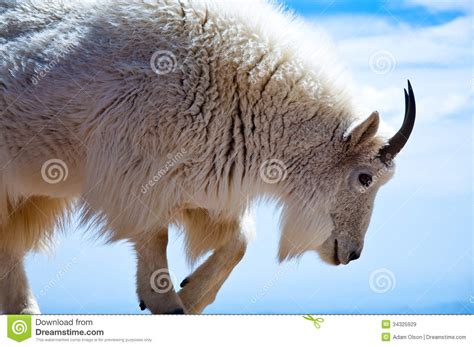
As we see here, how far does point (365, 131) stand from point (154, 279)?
2172mm

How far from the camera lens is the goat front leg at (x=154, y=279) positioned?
25.0 feet

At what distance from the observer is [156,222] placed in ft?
25.1

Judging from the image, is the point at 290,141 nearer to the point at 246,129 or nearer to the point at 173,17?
the point at 246,129

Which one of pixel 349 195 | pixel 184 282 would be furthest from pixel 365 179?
pixel 184 282

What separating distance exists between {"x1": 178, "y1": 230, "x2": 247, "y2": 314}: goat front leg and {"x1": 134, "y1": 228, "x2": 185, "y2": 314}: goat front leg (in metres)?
0.47

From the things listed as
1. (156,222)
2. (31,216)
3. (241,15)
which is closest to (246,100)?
(241,15)

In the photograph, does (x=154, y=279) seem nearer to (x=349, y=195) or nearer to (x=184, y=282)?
(x=184, y=282)

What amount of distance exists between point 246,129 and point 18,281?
120 inches

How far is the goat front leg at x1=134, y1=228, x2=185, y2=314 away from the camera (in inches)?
300

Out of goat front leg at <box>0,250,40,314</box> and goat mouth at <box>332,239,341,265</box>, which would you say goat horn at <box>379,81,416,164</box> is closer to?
goat mouth at <box>332,239,341,265</box>

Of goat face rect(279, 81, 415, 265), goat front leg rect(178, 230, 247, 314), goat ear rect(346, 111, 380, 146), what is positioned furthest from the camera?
goat front leg rect(178, 230, 247, 314)

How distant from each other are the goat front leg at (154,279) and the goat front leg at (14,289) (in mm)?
1735
